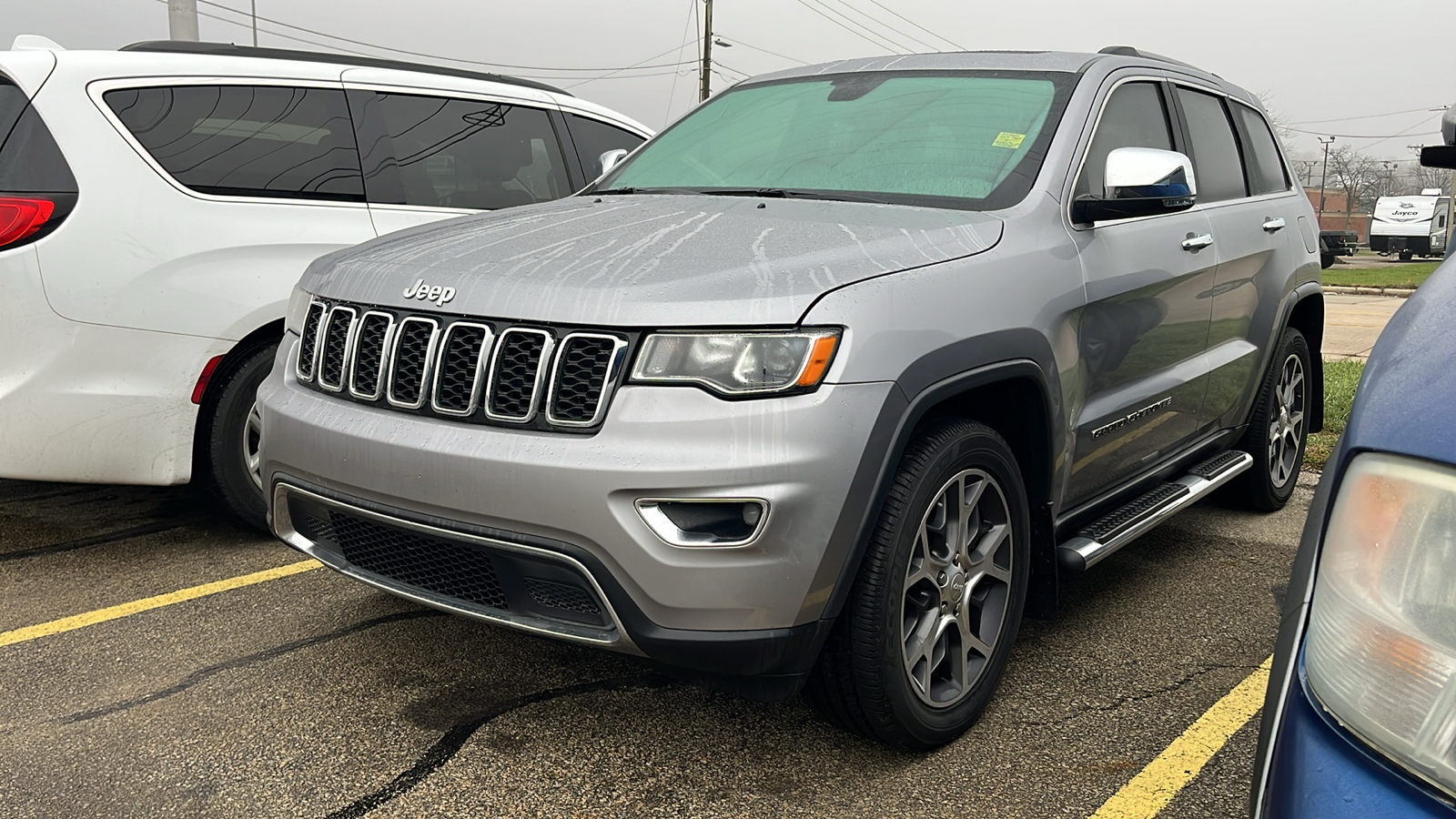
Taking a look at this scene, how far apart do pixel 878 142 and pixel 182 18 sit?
9.09m

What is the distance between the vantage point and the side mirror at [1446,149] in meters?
2.87

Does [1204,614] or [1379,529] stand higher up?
[1379,529]

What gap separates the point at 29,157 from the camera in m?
3.97

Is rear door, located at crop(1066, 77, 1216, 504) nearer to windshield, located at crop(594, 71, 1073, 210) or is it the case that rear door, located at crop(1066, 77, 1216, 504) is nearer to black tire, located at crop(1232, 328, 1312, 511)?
windshield, located at crop(594, 71, 1073, 210)

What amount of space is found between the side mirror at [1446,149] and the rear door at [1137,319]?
75cm

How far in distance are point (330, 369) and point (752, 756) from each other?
1435 millimetres

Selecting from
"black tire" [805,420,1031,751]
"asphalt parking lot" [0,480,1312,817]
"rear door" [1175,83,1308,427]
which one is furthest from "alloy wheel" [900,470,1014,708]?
"rear door" [1175,83,1308,427]

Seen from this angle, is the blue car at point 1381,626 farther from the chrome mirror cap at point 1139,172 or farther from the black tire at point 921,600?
the chrome mirror cap at point 1139,172

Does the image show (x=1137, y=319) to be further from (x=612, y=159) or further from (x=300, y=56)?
(x=300, y=56)

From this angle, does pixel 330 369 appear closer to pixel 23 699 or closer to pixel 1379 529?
pixel 23 699

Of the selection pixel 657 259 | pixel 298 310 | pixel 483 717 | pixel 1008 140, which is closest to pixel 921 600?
pixel 657 259

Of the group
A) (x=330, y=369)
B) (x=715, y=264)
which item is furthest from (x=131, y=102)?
(x=715, y=264)

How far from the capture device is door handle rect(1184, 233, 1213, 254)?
3.89 meters

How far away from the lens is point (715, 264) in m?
2.59
